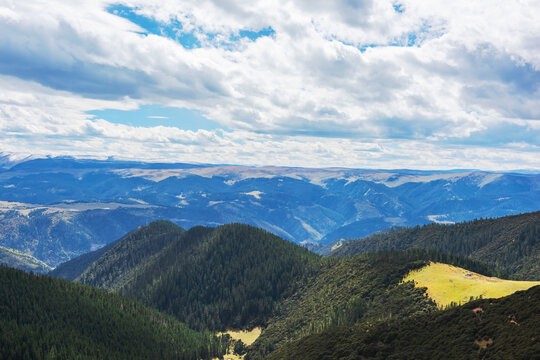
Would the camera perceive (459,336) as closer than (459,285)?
Yes

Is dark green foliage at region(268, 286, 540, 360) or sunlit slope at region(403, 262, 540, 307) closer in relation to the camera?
dark green foliage at region(268, 286, 540, 360)

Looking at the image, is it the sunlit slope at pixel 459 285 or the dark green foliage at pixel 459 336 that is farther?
the sunlit slope at pixel 459 285

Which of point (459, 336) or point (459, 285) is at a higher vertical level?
point (459, 336)

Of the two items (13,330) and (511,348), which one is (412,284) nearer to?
(511,348)

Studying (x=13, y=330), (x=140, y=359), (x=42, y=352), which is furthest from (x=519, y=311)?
(x=13, y=330)
